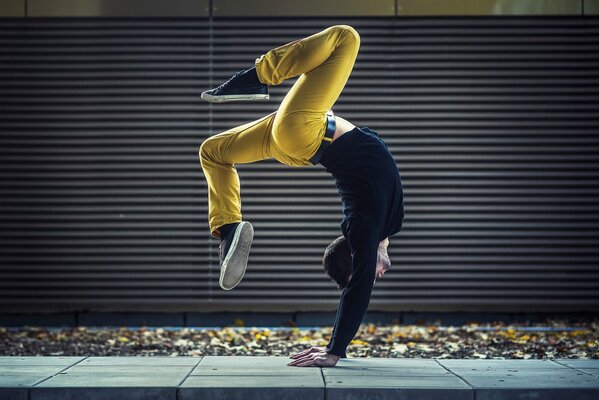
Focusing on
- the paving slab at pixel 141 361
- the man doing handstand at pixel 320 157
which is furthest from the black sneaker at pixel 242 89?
the paving slab at pixel 141 361

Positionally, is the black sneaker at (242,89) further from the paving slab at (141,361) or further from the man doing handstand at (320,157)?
the paving slab at (141,361)

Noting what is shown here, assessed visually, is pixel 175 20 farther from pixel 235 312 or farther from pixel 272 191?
pixel 235 312

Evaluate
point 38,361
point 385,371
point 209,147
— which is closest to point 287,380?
point 385,371

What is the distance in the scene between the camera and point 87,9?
1107 centimetres

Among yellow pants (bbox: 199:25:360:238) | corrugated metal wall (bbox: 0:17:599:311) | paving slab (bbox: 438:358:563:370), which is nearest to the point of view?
yellow pants (bbox: 199:25:360:238)

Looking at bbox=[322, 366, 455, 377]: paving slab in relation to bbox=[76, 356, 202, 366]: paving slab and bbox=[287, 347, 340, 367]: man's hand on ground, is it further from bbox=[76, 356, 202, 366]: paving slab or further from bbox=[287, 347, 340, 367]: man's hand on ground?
bbox=[76, 356, 202, 366]: paving slab

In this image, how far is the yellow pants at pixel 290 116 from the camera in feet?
18.8

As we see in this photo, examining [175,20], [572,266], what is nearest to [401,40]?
[175,20]

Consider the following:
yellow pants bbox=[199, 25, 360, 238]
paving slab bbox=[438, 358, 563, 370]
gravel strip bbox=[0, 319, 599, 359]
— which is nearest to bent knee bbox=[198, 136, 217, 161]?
yellow pants bbox=[199, 25, 360, 238]

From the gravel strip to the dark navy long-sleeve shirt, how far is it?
7.89ft

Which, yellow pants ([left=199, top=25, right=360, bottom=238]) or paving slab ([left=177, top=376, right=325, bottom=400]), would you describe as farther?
yellow pants ([left=199, top=25, right=360, bottom=238])

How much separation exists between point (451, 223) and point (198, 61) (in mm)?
3646

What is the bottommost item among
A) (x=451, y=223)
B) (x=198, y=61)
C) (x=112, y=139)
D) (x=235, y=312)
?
(x=235, y=312)

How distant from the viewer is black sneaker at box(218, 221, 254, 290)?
5938mm
